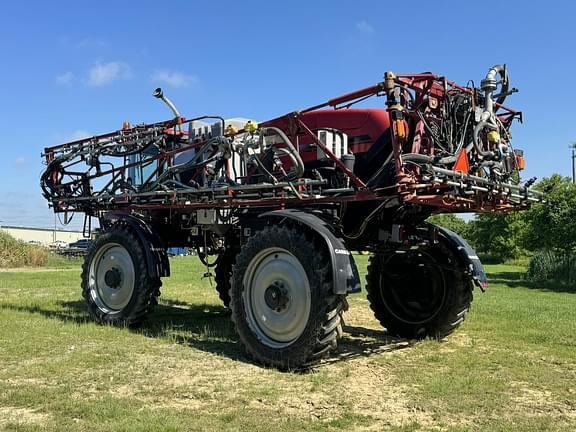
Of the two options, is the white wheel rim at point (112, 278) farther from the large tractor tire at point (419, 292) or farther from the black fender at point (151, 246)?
the large tractor tire at point (419, 292)

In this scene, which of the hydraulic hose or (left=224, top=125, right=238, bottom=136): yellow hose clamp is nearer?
the hydraulic hose

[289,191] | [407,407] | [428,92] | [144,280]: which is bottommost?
[407,407]

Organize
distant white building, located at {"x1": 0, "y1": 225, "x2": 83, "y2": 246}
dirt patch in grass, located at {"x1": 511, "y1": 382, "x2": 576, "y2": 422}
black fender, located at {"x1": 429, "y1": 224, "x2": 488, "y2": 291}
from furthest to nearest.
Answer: distant white building, located at {"x1": 0, "y1": 225, "x2": 83, "y2": 246} → black fender, located at {"x1": 429, "y1": 224, "x2": 488, "y2": 291} → dirt patch in grass, located at {"x1": 511, "y1": 382, "x2": 576, "y2": 422}

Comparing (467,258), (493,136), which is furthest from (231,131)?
(467,258)

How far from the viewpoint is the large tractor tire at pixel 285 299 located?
264 inches

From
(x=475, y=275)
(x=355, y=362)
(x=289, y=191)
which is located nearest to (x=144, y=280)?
(x=289, y=191)

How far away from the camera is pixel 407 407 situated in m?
5.51

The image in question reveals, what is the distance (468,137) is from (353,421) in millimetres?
4012

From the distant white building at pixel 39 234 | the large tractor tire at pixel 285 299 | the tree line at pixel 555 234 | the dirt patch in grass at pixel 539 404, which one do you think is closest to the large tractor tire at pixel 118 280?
the large tractor tire at pixel 285 299

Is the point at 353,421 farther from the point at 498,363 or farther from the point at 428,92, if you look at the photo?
the point at 428,92

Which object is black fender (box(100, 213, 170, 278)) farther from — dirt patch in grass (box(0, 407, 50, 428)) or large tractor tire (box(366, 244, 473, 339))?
dirt patch in grass (box(0, 407, 50, 428))

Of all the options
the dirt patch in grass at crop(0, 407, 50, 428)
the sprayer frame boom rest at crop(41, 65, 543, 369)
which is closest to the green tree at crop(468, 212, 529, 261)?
the sprayer frame boom rest at crop(41, 65, 543, 369)

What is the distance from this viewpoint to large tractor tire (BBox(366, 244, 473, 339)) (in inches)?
348

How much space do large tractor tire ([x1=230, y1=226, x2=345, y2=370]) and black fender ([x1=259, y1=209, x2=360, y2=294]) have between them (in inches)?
5.3
